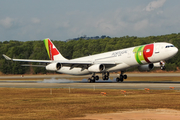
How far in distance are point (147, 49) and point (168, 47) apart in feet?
11.6

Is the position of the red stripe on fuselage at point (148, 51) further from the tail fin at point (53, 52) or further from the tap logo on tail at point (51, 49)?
the tap logo on tail at point (51, 49)

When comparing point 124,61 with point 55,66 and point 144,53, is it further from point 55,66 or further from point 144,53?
point 55,66

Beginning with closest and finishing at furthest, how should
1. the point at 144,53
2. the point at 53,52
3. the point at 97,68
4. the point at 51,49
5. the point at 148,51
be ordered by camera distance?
1. the point at 148,51
2. the point at 144,53
3. the point at 97,68
4. the point at 53,52
5. the point at 51,49

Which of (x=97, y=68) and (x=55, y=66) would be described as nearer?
(x=97, y=68)

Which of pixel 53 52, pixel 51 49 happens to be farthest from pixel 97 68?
pixel 51 49

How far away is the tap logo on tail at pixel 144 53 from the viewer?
48.9 metres

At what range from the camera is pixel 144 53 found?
49.4 metres

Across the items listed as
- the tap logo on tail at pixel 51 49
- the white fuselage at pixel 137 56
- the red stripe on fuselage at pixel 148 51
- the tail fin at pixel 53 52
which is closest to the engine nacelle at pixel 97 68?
the white fuselage at pixel 137 56

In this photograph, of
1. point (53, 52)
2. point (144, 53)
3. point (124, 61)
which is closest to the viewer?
point (144, 53)

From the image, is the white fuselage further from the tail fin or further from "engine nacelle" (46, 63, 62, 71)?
the tail fin

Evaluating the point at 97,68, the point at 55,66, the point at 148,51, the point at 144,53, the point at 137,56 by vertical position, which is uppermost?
the point at 148,51

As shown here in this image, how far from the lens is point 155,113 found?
63.1 ft

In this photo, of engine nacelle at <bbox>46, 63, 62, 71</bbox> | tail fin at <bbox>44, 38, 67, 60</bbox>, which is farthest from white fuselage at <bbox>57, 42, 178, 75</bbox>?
tail fin at <bbox>44, 38, 67, 60</bbox>

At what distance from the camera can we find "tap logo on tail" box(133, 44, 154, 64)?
48.9m
